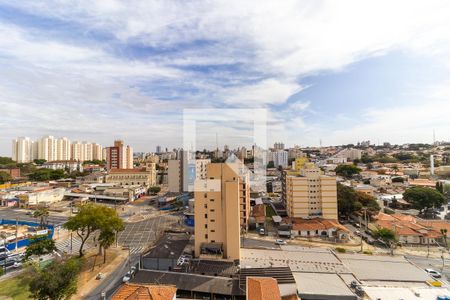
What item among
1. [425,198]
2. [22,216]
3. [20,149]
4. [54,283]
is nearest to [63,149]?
[20,149]

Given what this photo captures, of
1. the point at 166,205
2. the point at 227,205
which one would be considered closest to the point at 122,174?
the point at 166,205

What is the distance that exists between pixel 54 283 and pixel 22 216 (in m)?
13.6

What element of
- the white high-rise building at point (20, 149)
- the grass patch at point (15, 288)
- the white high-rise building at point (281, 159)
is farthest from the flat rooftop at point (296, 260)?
the white high-rise building at point (20, 149)

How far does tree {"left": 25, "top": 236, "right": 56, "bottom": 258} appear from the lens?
8438 millimetres

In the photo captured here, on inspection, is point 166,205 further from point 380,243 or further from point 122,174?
point 380,243

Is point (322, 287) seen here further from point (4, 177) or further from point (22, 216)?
point (4, 177)

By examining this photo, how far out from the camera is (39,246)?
28.0ft

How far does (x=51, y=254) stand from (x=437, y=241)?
1645cm

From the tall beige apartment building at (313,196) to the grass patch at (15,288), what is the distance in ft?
39.7

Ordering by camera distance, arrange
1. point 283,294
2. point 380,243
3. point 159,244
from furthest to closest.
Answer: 1. point 380,243
2. point 159,244
3. point 283,294

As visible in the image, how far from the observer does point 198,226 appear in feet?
29.9

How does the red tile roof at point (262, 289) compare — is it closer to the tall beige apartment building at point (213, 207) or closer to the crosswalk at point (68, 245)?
the tall beige apartment building at point (213, 207)

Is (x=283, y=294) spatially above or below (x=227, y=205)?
below

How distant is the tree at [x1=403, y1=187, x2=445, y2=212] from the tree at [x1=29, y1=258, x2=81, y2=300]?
18733mm
